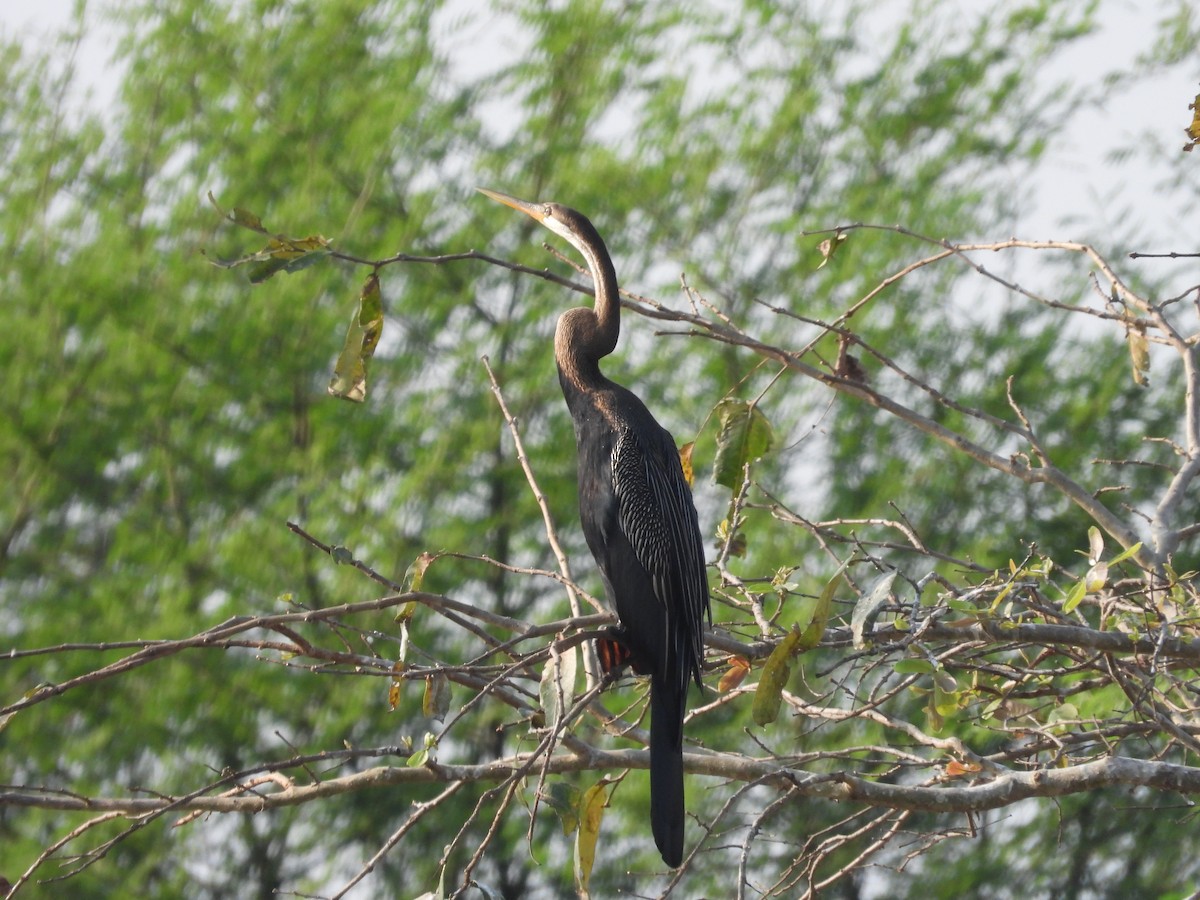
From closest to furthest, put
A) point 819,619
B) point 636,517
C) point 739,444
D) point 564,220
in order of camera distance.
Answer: point 819,619
point 739,444
point 636,517
point 564,220

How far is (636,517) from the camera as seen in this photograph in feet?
8.44

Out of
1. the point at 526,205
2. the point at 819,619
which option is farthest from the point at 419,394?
the point at 819,619

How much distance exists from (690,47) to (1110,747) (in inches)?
213

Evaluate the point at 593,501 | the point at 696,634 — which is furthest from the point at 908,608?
the point at 593,501

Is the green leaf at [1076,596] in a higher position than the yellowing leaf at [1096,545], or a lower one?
lower

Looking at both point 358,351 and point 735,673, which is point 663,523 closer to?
point 735,673

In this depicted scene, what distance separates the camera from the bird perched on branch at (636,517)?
95.2 inches

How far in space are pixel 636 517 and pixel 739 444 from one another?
0.25 m

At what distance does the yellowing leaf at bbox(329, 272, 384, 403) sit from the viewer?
226 centimetres

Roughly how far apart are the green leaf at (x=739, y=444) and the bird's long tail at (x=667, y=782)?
42cm

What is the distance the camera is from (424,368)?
6586 millimetres

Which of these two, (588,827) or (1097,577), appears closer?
(1097,577)

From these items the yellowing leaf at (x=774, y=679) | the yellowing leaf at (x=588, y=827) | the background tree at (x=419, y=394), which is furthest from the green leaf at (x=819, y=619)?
the background tree at (x=419, y=394)

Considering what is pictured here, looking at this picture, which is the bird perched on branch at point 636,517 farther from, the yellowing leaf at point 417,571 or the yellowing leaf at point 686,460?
the yellowing leaf at point 417,571
